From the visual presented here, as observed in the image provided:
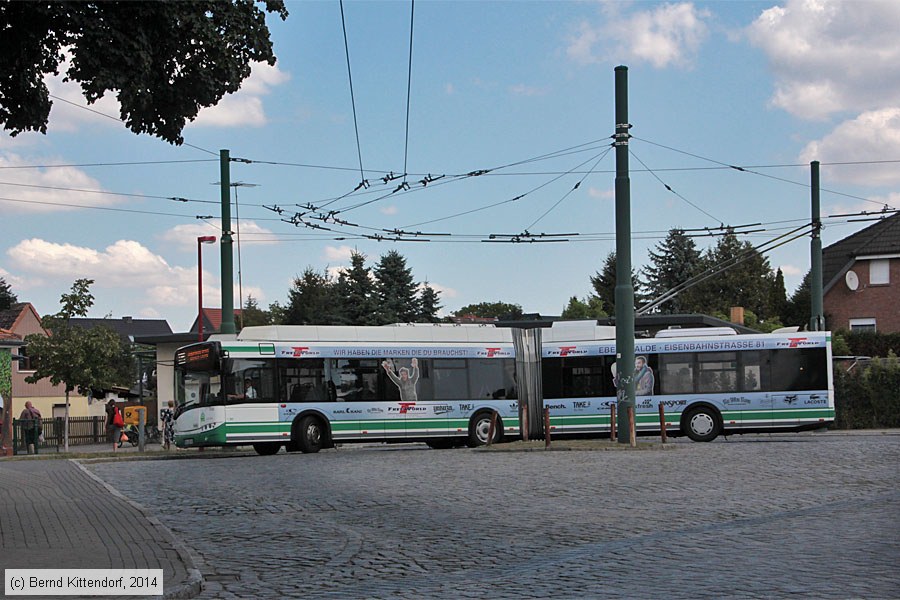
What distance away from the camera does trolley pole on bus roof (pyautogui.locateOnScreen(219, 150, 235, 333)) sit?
90.5 ft

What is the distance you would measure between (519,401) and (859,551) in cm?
2011

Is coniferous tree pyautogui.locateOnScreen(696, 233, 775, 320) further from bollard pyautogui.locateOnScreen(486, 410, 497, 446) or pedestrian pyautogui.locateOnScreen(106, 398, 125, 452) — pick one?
bollard pyautogui.locateOnScreen(486, 410, 497, 446)

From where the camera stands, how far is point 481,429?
29.3 m

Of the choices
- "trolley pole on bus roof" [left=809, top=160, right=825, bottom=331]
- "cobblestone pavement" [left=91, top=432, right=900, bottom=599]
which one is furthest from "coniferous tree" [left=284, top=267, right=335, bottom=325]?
"cobblestone pavement" [left=91, top=432, right=900, bottom=599]

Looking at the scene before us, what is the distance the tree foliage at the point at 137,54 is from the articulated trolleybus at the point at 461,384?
52.3 feet

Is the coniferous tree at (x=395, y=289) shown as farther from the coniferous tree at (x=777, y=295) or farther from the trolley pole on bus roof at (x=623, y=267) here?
the trolley pole on bus roof at (x=623, y=267)

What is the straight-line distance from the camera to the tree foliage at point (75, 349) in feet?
116

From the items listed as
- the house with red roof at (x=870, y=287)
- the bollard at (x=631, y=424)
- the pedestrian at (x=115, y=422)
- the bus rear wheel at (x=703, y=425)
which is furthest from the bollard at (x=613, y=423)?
the house with red roof at (x=870, y=287)

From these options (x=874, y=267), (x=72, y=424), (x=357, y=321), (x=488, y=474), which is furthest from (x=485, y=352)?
(x=357, y=321)

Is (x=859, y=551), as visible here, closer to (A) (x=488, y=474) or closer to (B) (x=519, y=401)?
(A) (x=488, y=474)

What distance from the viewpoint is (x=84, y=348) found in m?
35.5

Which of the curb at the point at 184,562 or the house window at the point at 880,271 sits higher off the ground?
the house window at the point at 880,271

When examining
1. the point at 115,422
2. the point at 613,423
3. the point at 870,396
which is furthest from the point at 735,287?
the point at 613,423

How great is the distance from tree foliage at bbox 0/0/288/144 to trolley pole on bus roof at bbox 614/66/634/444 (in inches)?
562
